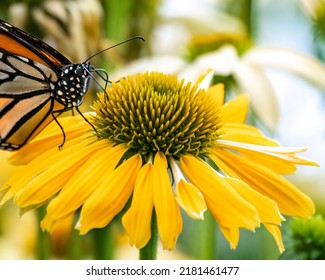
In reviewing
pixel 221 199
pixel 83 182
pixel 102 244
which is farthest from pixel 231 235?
pixel 102 244

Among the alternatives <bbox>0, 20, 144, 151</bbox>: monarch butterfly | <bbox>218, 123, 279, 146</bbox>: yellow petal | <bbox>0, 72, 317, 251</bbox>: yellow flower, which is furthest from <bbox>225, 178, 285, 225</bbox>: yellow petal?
<bbox>0, 20, 144, 151</bbox>: monarch butterfly

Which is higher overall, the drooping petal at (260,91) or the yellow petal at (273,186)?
the drooping petal at (260,91)

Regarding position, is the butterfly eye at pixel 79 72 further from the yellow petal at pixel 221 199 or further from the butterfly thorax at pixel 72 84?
the yellow petal at pixel 221 199

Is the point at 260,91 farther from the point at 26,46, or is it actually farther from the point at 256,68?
the point at 26,46

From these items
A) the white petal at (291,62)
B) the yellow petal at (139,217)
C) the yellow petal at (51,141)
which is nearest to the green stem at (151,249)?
the yellow petal at (139,217)

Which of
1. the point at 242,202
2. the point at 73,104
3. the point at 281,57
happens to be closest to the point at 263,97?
the point at 281,57

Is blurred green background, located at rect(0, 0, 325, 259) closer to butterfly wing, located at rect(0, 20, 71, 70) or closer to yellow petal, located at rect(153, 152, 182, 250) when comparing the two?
butterfly wing, located at rect(0, 20, 71, 70)

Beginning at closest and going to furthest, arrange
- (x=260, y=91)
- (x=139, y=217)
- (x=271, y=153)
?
1. (x=139, y=217)
2. (x=271, y=153)
3. (x=260, y=91)
